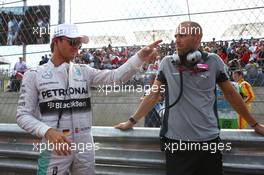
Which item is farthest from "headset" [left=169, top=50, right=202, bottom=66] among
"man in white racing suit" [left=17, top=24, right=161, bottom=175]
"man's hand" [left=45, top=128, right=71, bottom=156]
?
"man's hand" [left=45, top=128, right=71, bottom=156]

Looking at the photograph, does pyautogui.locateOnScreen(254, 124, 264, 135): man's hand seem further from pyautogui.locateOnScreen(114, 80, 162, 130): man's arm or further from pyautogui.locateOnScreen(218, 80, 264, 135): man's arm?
pyautogui.locateOnScreen(114, 80, 162, 130): man's arm

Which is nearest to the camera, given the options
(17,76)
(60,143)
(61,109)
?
(60,143)

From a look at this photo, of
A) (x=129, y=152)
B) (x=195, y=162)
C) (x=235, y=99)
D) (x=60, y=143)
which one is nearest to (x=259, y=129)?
(x=235, y=99)

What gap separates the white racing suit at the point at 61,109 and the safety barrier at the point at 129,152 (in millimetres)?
322

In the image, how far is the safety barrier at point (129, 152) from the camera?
240 centimetres

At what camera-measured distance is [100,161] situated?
2742 millimetres

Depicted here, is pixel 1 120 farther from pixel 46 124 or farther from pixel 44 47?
pixel 46 124

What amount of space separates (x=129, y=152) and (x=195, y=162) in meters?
0.51

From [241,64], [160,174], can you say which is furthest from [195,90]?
[241,64]

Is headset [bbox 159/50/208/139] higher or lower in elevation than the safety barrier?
higher

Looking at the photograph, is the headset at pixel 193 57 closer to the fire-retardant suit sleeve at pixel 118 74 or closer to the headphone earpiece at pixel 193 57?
the headphone earpiece at pixel 193 57

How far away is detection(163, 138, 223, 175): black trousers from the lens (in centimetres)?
Result: 234

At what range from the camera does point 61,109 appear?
7.68ft

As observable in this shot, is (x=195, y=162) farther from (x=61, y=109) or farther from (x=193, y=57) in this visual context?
(x=61, y=109)
